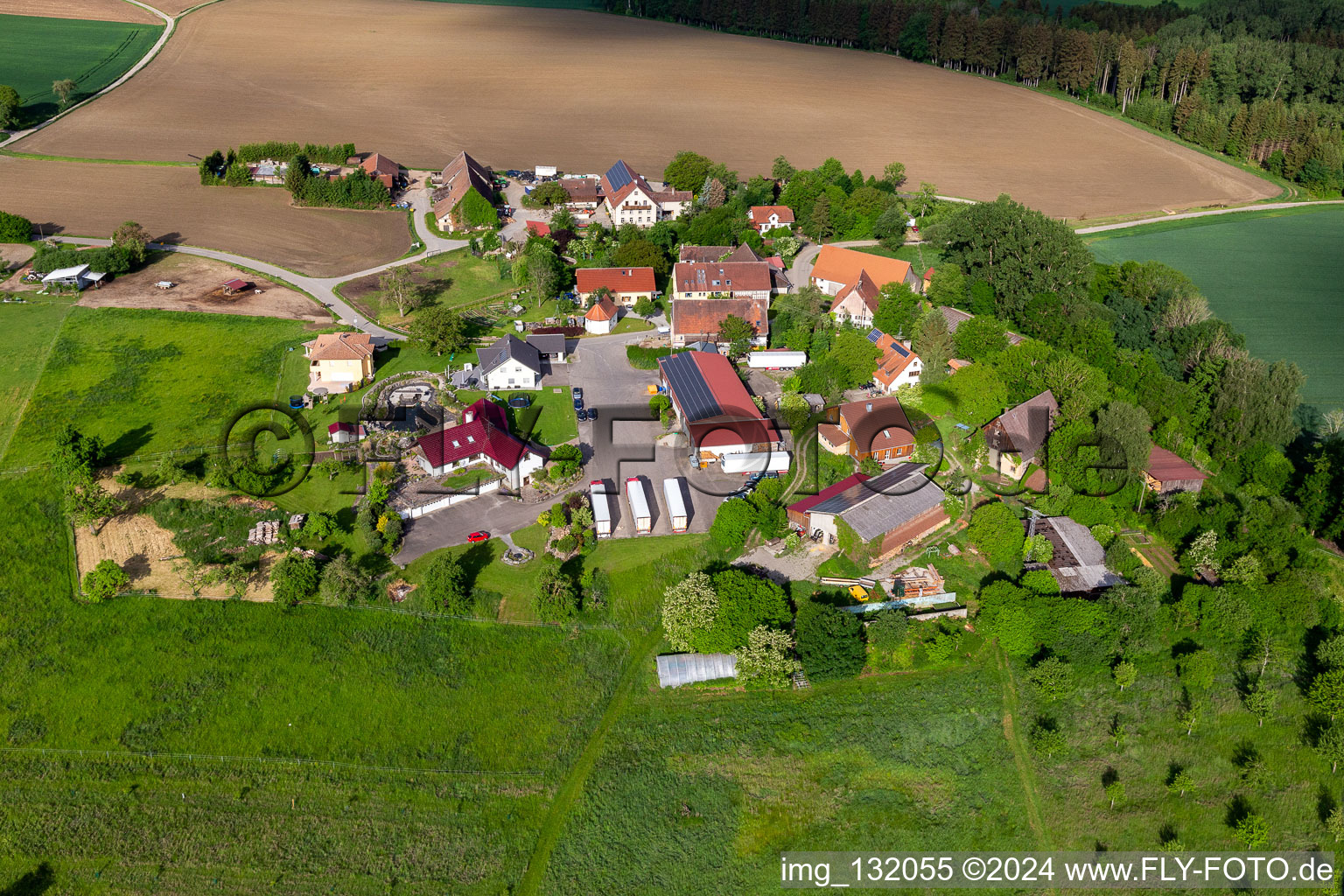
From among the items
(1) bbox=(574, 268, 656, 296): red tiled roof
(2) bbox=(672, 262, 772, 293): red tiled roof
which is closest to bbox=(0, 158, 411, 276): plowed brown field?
(1) bbox=(574, 268, 656, 296): red tiled roof

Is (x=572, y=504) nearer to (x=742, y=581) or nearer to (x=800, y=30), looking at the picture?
(x=742, y=581)

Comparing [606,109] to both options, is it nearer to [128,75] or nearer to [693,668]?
[128,75]

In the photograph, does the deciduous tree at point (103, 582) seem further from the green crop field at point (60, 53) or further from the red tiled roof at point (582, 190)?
the green crop field at point (60, 53)

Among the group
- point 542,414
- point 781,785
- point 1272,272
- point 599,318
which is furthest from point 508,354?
point 1272,272

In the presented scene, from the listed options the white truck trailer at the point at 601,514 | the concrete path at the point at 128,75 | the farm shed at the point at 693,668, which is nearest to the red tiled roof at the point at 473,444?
the white truck trailer at the point at 601,514

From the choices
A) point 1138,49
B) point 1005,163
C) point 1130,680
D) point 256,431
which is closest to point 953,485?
point 1130,680

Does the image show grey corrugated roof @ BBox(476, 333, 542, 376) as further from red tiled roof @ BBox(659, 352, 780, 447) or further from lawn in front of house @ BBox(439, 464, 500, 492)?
lawn in front of house @ BBox(439, 464, 500, 492)
